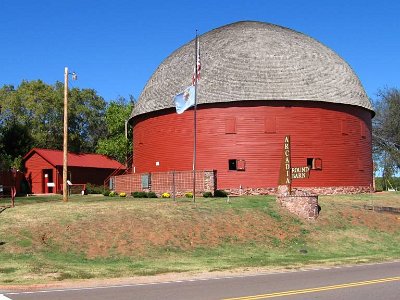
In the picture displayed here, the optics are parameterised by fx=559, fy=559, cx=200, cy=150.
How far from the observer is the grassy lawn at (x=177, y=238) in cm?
1850

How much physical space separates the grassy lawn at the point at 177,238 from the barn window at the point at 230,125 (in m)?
8.17

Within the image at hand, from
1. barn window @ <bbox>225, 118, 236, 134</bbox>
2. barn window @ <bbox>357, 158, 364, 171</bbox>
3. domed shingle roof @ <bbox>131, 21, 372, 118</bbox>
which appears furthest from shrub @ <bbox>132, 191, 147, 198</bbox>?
barn window @ <bbox>357, 158, 364, 171</bbox>

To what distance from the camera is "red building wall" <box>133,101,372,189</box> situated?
128ft

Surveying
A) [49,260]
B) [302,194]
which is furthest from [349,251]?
[49,260]

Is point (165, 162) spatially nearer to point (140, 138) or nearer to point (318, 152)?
point (140, 138)

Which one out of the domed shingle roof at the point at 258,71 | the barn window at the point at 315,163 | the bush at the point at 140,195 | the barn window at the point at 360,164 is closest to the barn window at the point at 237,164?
the domed shingle roof at the point at 258,71

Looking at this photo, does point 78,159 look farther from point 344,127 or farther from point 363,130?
point 363,130

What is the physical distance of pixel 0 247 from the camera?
20719mm

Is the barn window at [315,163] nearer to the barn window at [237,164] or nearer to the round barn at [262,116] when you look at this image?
the round barn at [262,116]

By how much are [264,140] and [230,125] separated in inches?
102

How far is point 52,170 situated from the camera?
162 ft

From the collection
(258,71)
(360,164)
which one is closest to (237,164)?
(258,71)

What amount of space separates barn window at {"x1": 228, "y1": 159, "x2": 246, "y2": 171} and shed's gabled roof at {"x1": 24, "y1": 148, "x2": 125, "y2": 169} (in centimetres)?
1722

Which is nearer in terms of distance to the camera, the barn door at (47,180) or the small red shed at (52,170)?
the small red shed at (52,170)
